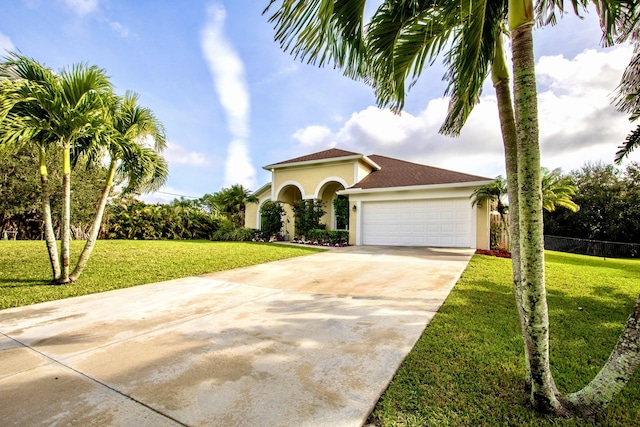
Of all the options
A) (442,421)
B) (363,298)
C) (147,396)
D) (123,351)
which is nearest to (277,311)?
(363,298)

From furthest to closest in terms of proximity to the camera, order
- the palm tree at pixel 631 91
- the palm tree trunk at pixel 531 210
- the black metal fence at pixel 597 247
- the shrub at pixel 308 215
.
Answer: the black metal fence at pixel 597 247, the shrub at pixel 308 215, the palm tree at pixel 631 91, the palm tree trunk at pixel 531 210

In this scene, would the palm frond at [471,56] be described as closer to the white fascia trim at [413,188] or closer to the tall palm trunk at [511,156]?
the tall palm trunk at [511,156]

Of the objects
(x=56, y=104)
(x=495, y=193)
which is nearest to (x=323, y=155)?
(x=495, y=193)

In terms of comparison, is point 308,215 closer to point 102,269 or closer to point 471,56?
point 102,269

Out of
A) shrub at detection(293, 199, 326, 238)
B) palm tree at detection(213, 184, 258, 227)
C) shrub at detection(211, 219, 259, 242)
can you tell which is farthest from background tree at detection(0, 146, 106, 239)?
shrub at detection(293, 199, 326, 238)

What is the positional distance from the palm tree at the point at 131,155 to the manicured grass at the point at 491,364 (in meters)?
6.62

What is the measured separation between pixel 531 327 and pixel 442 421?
3.03 ft

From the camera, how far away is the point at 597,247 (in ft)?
70.1

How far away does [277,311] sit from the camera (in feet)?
15.6

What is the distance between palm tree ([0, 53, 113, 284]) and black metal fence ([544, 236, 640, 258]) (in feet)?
88.6

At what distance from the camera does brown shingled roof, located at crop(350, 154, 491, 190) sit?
1491cm

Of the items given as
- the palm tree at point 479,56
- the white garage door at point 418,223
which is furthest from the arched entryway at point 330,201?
the palm tree at point 479,56


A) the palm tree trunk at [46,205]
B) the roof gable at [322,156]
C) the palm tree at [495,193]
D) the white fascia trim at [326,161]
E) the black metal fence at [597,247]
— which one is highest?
the roof gable at [322,156]

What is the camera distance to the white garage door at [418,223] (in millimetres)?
14133
